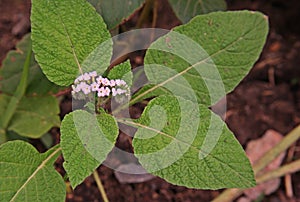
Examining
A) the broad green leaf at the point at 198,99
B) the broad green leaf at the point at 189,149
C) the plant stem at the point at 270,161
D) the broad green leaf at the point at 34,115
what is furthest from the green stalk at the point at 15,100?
the plant stem at the point at 270,161

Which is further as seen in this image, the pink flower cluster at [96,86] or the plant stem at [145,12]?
the plant stem at [145,12]

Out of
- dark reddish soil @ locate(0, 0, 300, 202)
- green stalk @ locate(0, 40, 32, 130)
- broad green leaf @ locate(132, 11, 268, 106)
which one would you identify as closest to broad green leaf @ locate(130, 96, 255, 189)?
broad green leaf @ locate(132, 11, 268, 106)

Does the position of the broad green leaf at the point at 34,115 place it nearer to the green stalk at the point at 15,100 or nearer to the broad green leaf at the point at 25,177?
the green stalk at the point at 15,100

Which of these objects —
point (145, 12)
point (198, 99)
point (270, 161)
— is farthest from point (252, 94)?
point (198, 99)

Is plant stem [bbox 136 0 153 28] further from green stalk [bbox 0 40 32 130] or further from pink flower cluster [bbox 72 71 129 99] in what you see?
pink flower cluster [bbox 72 71 129 99]

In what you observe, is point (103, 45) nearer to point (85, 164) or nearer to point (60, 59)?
point (60, 59)

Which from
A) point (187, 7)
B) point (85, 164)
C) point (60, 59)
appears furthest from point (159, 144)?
point (187, 7)
